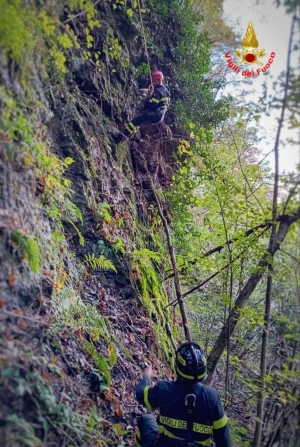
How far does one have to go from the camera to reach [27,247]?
11.7 feet

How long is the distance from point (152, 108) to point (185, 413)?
6155 millimetres

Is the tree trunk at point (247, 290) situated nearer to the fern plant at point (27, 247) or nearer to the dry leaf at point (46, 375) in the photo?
the dry leaf at point (46, 375)

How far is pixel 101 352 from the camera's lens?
4.86 m

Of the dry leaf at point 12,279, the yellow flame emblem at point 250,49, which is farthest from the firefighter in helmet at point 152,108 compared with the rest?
the dry leaf at point 12,279

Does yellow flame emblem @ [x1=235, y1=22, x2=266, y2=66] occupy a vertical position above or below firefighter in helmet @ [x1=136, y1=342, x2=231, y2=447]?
above

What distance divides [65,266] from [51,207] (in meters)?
0.80

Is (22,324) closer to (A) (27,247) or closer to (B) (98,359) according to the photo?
(A) (27,247)

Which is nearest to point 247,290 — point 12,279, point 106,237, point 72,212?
point 106,237

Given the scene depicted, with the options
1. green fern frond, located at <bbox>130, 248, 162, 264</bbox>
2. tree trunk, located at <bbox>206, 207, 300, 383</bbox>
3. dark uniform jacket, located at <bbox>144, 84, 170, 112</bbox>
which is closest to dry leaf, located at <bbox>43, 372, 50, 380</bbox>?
tree trunk, located at <bbox>206, 207, 300, 383</bbox>

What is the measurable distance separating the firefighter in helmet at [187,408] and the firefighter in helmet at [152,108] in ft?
16.5

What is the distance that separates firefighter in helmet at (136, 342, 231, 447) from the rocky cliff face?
0.61 m

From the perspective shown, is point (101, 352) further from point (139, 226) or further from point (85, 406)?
point (139, 226)

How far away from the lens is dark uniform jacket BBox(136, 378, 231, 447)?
13.1ft

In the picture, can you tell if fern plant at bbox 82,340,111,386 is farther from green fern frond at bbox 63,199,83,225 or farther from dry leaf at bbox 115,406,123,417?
green fern frond at bbox 63,199,83,225
